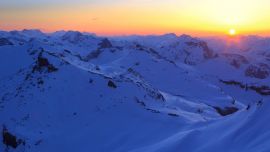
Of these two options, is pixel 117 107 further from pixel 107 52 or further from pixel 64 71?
pixel 107 52

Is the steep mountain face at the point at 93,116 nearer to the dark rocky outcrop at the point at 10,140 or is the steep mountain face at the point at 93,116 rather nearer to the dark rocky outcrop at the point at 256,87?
the dark rocky outcrop at the point at 10,140

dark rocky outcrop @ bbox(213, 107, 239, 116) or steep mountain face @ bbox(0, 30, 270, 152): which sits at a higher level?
steep mountain face @ bbox(0, 30, 270, 152)

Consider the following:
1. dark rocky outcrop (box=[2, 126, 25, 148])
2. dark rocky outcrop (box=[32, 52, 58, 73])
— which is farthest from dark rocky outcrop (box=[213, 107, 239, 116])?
dark rocky outcrop (box=[2, 126, 25, 148])

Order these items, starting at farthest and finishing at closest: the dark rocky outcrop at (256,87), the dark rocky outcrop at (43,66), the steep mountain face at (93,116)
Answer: the dark rocky outcrop at (256,87)
the dark rocky outcrop at (43,66)
the steep mountain face at (93,116)

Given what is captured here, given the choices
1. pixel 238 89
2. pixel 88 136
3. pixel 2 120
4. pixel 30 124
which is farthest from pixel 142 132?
pixel 238 89

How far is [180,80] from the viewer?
313 feet

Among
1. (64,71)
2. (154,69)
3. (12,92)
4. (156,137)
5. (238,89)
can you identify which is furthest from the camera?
(238,89)

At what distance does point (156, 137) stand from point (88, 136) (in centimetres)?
722

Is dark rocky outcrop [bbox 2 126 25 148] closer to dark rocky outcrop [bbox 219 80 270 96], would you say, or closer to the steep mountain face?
the steep mountain face

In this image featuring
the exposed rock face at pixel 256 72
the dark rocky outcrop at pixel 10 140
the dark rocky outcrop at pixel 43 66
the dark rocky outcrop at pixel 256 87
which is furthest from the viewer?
the exposed rock face at pixel 256 72

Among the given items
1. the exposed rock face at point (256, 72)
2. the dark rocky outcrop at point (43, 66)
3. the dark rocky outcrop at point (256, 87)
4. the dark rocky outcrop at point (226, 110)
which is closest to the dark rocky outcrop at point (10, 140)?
the dark rocky outcrop at point (43, 66)

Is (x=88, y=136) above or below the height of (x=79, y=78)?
below

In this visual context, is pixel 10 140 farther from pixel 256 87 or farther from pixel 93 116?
pixel 256 87

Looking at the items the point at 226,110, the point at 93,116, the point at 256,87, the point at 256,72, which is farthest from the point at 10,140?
the point at 256,72
